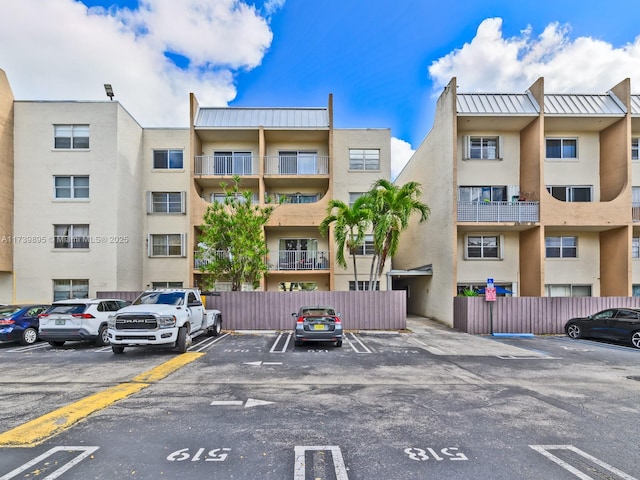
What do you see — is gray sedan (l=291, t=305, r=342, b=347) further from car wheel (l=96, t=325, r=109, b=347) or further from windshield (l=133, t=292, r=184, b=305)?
car wheel (l=96, t=325, r=109, b=347)

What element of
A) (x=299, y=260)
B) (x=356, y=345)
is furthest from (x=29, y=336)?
(x=299, y=260)

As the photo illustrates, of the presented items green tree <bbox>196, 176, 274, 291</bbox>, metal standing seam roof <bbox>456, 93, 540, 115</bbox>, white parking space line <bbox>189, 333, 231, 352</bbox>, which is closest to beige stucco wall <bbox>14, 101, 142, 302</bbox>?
green tree <bbox>196, 176, 274, 291</bbox>

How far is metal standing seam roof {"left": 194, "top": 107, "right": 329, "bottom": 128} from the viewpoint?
2092 centimetres

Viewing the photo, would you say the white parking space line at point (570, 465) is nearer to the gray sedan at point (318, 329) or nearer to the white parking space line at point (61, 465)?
the white parking space line at point (61, 465)

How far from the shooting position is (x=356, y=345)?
1286 cm

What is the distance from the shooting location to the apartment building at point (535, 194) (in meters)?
18.2

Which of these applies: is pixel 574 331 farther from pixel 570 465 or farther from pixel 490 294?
pixel 570 465

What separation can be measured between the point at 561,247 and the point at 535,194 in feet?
13.4

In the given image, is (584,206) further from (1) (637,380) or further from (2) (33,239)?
(2) (33,239)

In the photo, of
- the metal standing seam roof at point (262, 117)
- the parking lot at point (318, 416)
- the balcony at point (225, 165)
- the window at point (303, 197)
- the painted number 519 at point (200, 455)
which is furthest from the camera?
the window at point (303, 197)

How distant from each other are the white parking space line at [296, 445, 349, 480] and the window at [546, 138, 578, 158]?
71.5 ft

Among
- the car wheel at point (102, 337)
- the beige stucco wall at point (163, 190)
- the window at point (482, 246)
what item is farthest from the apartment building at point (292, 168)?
the car wheel at point (102, 337)

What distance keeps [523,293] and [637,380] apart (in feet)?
37.9

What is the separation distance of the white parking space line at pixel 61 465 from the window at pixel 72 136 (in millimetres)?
19253
